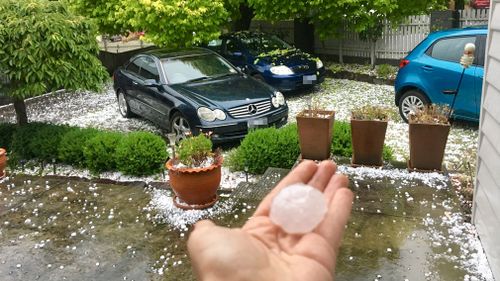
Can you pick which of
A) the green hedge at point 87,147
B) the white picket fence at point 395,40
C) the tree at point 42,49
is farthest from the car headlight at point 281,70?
the green hedge at point 87,147

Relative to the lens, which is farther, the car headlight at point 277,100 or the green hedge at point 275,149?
the car headlight at point 277,100

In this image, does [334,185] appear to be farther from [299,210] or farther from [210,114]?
[210,114]

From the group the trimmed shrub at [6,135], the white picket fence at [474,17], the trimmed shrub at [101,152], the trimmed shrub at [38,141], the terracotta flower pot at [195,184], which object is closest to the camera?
the terracotta flower pot at [195,184]

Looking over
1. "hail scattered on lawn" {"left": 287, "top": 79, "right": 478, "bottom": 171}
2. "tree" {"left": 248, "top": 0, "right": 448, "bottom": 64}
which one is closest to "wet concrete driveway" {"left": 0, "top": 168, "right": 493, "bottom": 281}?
"hail scattered on lawn" {"left": 287, "top": 79, "right": 478, "bottom": 171}

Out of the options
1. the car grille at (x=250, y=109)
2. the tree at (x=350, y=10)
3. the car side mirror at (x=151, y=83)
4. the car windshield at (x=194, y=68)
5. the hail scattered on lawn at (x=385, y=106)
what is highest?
the tree at (x=350, y=10)

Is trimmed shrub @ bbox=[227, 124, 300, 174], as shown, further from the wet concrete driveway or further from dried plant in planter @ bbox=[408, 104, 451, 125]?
dried plant in planter @ bbox=[408, 104, 451, 125]

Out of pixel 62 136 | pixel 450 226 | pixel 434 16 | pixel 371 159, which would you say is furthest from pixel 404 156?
pixel 434 16

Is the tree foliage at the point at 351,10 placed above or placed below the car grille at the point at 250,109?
above

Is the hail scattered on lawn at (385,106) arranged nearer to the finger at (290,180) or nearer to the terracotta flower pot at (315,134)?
→ the terracotta flower pot at (315,134)
